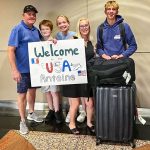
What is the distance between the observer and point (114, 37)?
3375mm

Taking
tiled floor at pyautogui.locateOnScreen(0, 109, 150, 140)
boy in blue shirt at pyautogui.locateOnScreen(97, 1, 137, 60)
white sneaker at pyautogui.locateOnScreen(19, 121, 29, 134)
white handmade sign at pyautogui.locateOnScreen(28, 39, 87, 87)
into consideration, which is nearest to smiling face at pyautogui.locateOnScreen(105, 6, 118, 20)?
boy in blue shirt at pyautogui.locateOnScreen(97, 1, 137, 60)

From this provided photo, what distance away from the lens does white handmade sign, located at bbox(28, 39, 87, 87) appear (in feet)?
11.3

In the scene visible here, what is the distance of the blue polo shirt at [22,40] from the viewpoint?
349cm

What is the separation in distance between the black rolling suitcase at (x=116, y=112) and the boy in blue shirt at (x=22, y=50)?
0.99 meters

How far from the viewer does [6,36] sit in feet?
14.9

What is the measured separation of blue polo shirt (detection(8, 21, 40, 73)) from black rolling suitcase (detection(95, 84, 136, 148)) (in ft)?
3.34

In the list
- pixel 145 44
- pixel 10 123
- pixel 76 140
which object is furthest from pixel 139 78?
pixel 10 123

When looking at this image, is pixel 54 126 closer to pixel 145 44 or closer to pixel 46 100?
pixel 46 100

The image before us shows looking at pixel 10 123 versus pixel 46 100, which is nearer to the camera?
pixel 10 123

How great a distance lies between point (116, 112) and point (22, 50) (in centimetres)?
137

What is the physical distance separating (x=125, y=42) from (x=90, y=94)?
74cm

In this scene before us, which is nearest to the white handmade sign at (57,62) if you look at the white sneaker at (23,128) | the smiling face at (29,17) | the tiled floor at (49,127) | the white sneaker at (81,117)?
the smiling face at (29,17)

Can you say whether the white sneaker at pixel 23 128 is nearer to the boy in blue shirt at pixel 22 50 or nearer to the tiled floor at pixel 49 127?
the boy in blue shirt at pixel 22 50

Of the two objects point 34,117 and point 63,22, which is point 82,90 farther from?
point 34,117
